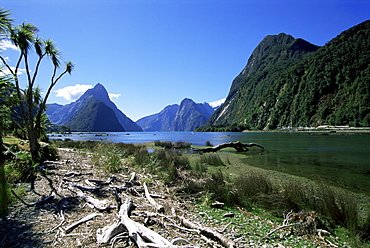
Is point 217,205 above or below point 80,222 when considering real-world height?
below

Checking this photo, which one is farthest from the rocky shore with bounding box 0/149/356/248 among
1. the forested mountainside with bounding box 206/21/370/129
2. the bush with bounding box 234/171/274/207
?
the forested mountainside with bounding box 206/21/370/129

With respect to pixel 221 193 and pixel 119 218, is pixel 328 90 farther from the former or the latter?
pixel 119 218

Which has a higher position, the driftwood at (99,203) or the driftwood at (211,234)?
the driftwood at (99,203)

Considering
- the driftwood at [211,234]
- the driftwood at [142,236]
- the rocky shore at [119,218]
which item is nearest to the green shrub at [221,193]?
the rocky shore at [119,218]

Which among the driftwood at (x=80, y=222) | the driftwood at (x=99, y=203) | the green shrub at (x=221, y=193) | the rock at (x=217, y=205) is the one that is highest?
the driftwood at (x=80, y=222)

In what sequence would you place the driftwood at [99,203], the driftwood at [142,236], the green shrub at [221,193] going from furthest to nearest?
the green shrub at [221,193] → the driftwood at [99,203] → the driftwood at [142,236]

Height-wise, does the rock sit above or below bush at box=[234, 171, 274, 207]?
below

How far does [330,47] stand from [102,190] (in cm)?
17343

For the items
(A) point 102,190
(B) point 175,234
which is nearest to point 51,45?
(A) point 102,190

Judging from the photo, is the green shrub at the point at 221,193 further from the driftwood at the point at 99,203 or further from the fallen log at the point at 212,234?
the driftwood at the point at 99,203

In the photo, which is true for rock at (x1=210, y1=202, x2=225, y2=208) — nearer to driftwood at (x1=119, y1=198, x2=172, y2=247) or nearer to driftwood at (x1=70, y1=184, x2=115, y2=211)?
driftwood at (x1=119, y1=198, x2=172, y2=247)

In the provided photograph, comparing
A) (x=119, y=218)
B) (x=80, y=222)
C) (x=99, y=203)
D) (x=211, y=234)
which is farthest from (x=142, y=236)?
(x=99, y=203)

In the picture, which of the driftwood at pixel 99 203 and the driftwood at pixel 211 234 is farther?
the driftwood at pixel 99 203

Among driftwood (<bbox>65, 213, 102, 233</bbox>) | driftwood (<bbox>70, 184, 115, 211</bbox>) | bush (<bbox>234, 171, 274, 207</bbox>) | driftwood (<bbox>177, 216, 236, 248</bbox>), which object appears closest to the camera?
driftwood (<bbox>177, 216, 236, 248</bbox>)
